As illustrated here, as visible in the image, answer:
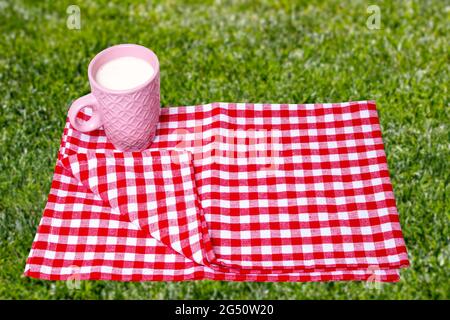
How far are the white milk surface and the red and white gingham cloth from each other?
0.18 metres

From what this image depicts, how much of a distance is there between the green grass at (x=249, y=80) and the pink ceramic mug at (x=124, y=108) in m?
0.26

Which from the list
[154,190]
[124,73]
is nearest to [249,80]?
[124,73]

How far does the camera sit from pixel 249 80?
209cm

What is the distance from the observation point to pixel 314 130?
1.76 meters

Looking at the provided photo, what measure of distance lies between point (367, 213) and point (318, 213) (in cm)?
12

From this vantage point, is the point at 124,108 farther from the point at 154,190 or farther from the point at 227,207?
the point at 227,207

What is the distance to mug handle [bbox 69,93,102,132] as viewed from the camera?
5.31 ft

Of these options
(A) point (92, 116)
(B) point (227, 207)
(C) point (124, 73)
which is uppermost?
(C) point (124, 73)

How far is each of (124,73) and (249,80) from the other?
57 cm

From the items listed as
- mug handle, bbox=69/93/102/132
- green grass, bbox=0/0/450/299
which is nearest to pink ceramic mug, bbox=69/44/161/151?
mug handle, bbox=69/93/102/132

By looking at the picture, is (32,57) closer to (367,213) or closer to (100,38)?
(100,38)

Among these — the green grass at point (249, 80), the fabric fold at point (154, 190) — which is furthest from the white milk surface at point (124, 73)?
the green grass at point (249, 80)

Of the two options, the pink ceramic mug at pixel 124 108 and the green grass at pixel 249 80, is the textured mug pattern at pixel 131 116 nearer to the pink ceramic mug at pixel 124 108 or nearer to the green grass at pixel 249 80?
the pink ceramic mug at pixel 124 108

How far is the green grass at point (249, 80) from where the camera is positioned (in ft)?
5.17
